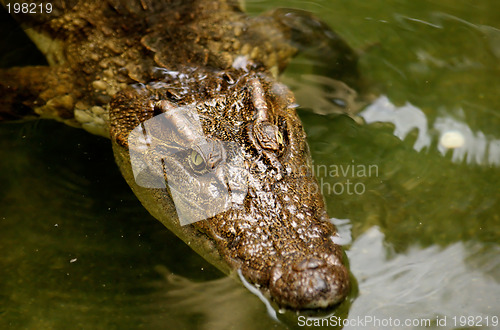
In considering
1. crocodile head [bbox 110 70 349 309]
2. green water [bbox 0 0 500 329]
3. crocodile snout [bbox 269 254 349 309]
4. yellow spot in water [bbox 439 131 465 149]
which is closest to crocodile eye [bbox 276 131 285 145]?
crocodile head [bbox 110 70 349 309]

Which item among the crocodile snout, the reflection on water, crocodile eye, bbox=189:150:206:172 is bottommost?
the reflection on water

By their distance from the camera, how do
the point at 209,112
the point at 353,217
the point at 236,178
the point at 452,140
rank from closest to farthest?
the point at 236,178 → the point at 209,112 → the point at 353,217 → the point at 452,140

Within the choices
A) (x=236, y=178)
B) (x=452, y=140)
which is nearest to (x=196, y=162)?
(x=236, y=178)

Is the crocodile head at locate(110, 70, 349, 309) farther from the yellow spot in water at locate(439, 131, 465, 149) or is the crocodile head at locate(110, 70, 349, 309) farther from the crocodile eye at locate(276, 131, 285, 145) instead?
the yellow spot in water at locate(439, 131, 465, 149)

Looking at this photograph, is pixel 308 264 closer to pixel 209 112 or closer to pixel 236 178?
pixel 236 178

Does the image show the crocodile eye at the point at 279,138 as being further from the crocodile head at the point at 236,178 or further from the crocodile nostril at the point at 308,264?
the crocodile nostril at the point at 308,264

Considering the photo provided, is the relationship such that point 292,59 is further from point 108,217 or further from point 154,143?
point 108,217

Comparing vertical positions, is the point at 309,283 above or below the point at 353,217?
above

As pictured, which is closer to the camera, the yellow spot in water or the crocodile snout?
the crocodile snout
